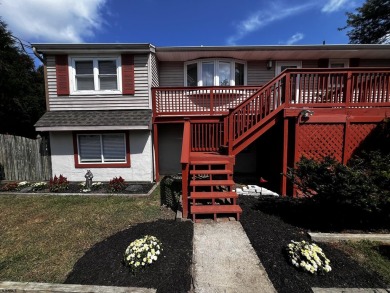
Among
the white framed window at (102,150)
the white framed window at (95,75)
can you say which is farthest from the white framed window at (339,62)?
the white framed window at (102,150)

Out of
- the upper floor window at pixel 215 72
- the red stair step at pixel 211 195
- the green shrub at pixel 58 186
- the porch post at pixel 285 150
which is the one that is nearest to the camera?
the red stair step at pixel 211 195

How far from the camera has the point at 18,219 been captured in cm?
470

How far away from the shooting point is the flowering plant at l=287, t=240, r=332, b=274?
8.64ft

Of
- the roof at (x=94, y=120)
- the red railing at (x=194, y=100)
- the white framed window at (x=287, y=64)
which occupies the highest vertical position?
the white framed window at (x=287, y=64)

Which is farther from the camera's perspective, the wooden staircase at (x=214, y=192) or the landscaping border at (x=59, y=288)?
the wooden staircase at (x=214, y=192)

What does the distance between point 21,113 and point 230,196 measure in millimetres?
21708

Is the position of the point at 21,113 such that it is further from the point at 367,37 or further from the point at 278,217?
the point at 367,37

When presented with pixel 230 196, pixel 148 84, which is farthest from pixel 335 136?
pixel 148 84

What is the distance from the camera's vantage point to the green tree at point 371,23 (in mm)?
18781

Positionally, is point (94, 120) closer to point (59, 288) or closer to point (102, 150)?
point (102, 150)

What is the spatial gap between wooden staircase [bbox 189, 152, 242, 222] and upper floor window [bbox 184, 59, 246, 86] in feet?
15.4

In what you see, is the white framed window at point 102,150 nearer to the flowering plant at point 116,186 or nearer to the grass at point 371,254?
the flowering plant at point 116,186

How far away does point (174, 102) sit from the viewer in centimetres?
800

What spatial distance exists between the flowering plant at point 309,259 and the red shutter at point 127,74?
722 cm
